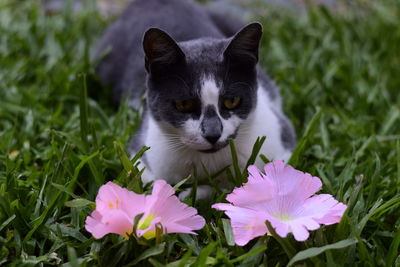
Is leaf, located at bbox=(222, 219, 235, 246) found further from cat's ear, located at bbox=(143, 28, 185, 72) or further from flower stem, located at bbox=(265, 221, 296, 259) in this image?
cat's ear, located at bbox=(143, 28, 185, 72)

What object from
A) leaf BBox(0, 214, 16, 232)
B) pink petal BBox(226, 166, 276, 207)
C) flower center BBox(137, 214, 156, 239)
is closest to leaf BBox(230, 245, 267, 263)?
pink petal BBox(226, 166, 276, 207)

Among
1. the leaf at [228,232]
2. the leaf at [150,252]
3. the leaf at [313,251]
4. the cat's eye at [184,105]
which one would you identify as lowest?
the leaf at [150,252]

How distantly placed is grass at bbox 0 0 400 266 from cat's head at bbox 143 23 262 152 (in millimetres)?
193

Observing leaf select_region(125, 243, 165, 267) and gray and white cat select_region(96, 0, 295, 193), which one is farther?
gray and white cat select_region(96, 0, 295, 193)

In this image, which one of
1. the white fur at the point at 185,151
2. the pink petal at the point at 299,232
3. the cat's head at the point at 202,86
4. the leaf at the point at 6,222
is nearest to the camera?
the pink petal at the point at 299,232

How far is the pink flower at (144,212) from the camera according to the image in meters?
1.44

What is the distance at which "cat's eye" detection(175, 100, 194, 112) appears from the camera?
178 centimetres

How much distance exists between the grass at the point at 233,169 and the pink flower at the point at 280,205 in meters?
0.06

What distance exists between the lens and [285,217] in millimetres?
1504

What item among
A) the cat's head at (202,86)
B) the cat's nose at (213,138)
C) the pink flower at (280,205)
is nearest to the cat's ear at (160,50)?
the cat's head at (202,86)

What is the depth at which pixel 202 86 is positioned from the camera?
176 cm

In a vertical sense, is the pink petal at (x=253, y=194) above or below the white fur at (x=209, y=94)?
below

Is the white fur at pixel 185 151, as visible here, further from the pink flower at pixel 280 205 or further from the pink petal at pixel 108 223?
the pink petal at pixel 108 223

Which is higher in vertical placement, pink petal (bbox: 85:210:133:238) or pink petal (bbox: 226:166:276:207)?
pink petal (bbox: 226:166:276:207)
